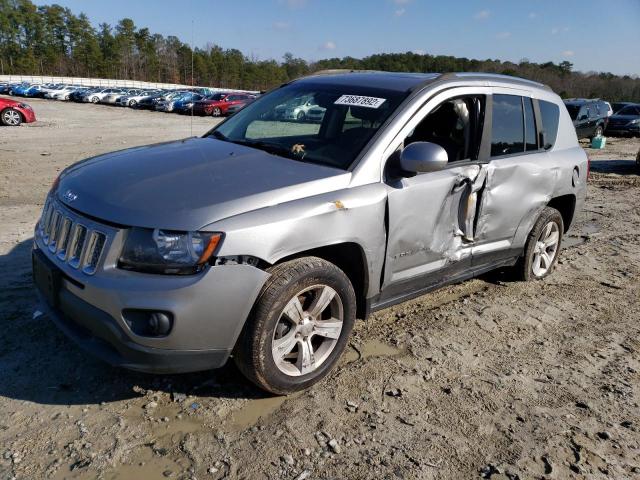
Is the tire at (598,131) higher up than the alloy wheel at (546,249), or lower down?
higher up

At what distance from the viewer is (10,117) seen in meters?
20.0

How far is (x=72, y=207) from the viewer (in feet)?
9.72

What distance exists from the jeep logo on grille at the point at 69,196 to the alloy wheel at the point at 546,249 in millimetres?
4014

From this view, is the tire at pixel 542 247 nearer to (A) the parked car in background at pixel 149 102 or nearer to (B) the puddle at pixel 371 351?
(B) the puddle at pixel 371 351

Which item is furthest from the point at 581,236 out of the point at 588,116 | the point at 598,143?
the point at 588,116

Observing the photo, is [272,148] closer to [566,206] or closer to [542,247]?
[542,247]

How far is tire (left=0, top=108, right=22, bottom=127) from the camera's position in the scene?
19766 mm

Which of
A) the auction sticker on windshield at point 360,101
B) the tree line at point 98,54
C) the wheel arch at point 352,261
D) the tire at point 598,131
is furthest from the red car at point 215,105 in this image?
the tree line at point 98,54

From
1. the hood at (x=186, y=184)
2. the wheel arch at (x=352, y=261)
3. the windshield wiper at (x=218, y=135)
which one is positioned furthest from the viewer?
the windshield wiper at (x=218, y=135)

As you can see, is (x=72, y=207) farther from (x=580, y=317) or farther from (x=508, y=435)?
(x=580, y=317)

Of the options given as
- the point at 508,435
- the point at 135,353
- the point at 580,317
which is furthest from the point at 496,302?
the point at 135,353

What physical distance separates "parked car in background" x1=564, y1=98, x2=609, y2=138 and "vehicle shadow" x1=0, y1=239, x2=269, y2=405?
1926cm

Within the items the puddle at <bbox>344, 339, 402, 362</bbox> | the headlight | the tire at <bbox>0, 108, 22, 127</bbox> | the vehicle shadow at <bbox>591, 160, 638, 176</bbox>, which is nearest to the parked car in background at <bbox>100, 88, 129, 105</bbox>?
the tire at <bbox>0, 108, 22, 127</bbox>

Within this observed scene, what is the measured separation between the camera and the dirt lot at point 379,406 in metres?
2.63
